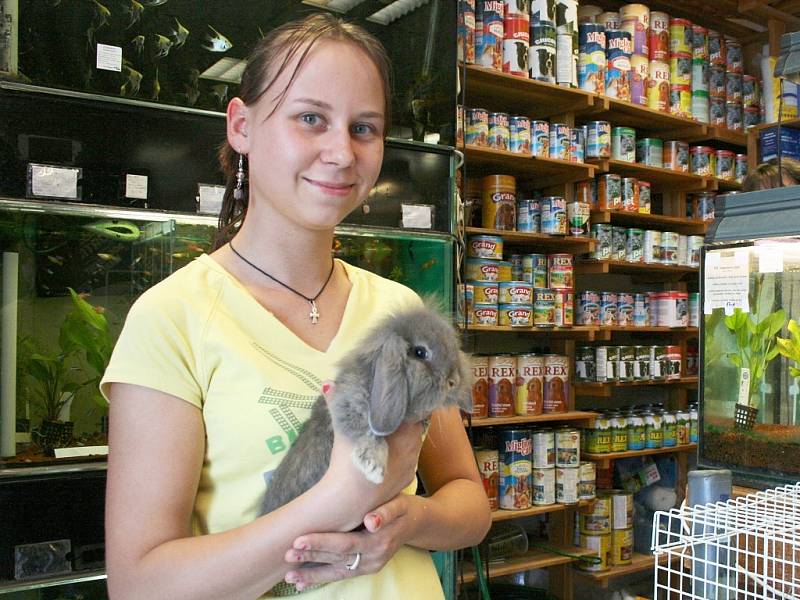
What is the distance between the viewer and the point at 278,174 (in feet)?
2.59

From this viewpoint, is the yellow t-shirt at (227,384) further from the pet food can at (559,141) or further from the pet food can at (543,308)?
the pet food can at (559,141)

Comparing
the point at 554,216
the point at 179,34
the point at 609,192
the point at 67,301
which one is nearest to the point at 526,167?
the point at 554,216

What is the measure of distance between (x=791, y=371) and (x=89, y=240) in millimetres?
1858

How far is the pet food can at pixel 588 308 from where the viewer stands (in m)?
3.23

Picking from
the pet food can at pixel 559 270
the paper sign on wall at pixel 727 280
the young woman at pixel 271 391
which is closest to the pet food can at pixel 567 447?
the pet food can at pixel 559 270

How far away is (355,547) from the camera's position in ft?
2.19

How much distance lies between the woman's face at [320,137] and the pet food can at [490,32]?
2.16m

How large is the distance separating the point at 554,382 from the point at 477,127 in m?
1.12

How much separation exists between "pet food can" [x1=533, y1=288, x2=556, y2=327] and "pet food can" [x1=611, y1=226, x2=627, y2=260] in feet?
1.73

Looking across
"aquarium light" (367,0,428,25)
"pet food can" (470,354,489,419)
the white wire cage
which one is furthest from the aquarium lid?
"pet food can" (470,354,489,419)

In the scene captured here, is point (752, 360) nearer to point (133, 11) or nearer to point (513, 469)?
point (513, 469)

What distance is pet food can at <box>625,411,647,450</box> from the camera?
3326 mm

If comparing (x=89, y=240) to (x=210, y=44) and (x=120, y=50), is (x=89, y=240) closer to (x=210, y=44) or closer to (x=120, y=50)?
(x=120, y=50)

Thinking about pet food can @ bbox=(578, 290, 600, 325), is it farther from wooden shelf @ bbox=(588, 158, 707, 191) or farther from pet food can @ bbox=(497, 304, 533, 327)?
wooden shelf @ bbox=(588, 158, 707, 191)
